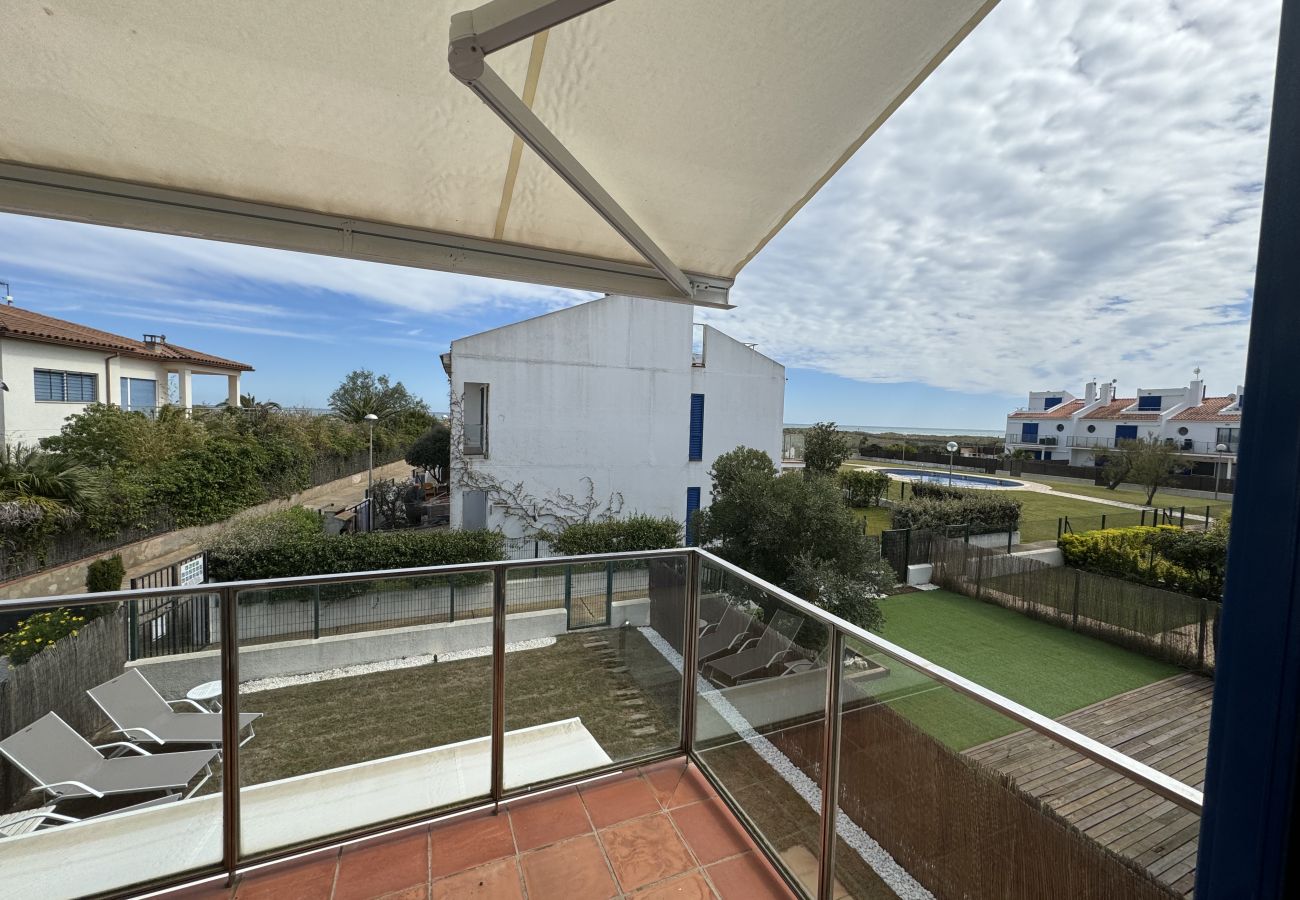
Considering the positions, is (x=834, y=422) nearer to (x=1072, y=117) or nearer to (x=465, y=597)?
(x=1072, y=117)

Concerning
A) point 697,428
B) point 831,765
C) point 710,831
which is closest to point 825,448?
point 697,428

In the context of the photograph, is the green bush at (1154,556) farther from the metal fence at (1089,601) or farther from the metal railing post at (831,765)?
the metal railing post at (831,765)

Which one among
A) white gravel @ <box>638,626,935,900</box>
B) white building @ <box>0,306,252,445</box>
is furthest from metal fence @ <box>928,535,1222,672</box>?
white building @ <box>0,306,252,445</box>

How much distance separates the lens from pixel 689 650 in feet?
8.75

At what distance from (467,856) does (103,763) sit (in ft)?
4.45

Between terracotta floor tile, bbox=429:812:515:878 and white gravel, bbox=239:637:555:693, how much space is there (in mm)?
612

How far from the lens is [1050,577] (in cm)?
Answer: 978

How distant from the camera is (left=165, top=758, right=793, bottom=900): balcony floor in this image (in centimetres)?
186

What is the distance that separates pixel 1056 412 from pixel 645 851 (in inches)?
674

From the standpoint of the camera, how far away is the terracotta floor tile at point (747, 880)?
1.87m

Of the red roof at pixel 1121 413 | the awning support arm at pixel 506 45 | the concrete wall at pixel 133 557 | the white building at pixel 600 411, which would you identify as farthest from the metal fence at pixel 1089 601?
the concrete wall at pixel 133 557

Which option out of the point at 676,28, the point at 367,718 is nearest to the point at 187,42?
the point at 676,28

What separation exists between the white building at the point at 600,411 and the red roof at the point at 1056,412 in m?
6.67

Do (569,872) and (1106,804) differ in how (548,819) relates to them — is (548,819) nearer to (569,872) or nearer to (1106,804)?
(569,872)
